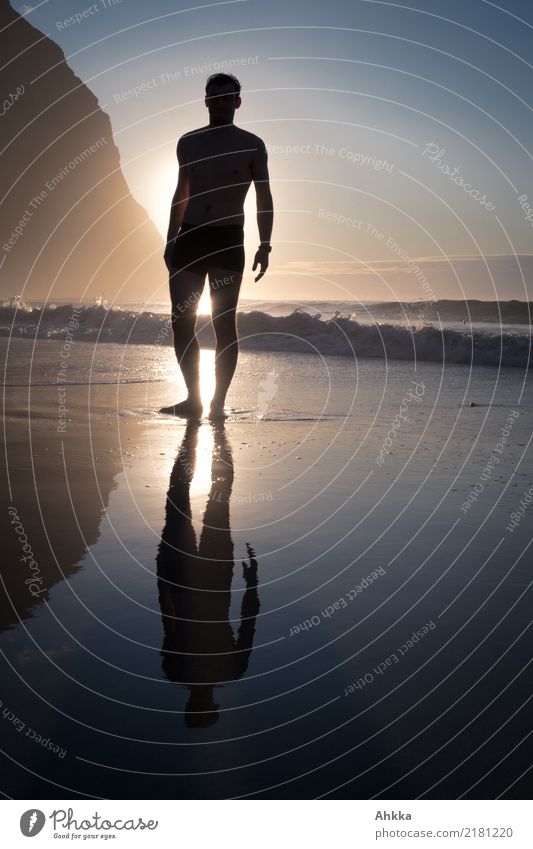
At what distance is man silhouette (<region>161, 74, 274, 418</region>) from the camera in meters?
9.71

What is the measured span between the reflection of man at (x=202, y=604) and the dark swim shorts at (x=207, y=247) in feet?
13.3

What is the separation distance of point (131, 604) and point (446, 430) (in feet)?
20.1

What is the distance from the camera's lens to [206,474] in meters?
6.90

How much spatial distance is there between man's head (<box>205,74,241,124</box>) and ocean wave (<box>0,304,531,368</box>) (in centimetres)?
988

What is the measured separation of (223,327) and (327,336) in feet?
49.4

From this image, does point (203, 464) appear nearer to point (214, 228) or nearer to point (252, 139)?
point (214, 228)

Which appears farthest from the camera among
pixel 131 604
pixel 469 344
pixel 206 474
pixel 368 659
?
pixel 469 344

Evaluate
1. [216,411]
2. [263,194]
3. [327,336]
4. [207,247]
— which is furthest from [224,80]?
[327,336]

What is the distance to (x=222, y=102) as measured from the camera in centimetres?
943
